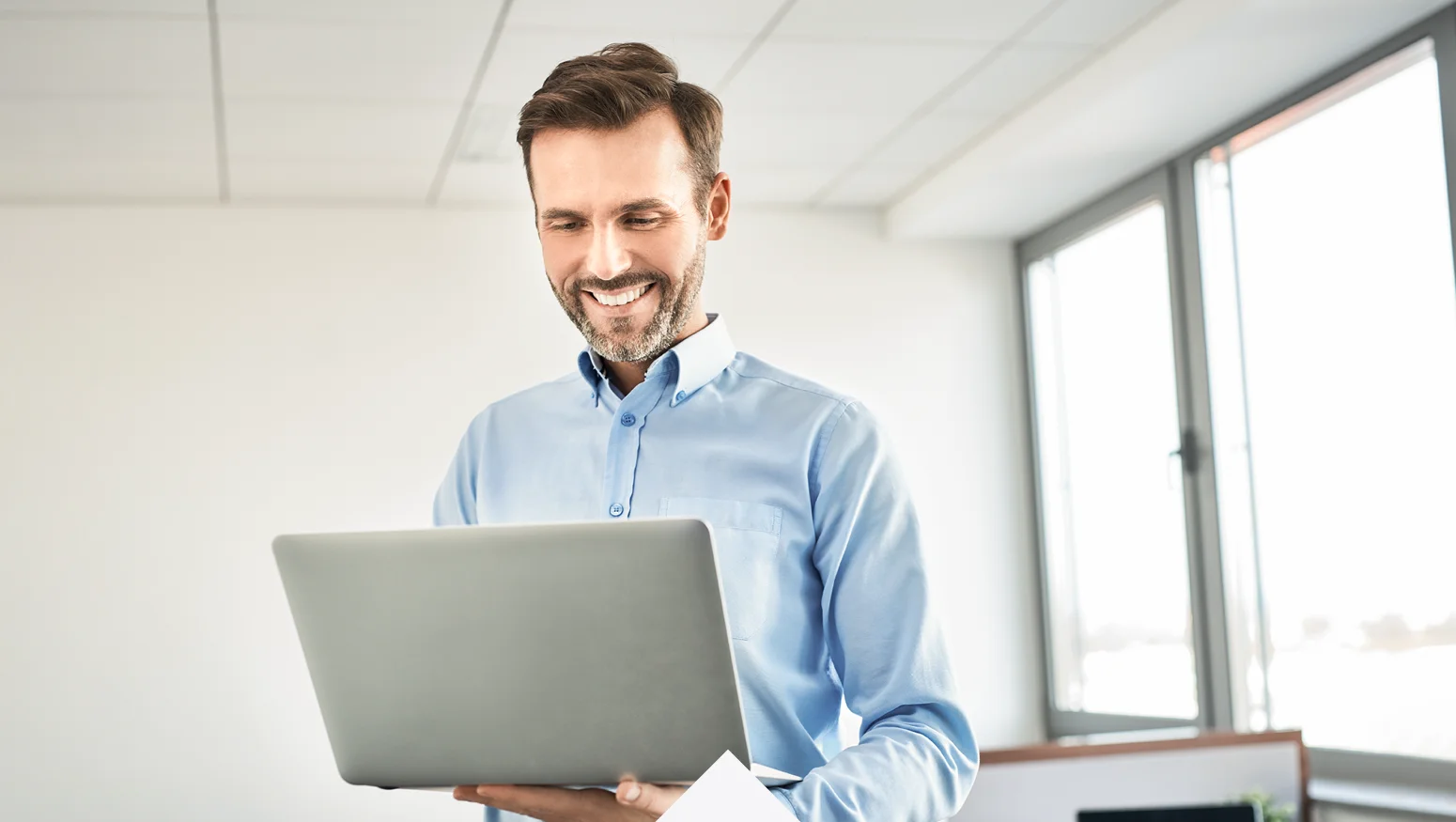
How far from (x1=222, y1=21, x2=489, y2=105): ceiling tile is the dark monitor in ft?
7.26

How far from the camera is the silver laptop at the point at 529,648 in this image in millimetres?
913

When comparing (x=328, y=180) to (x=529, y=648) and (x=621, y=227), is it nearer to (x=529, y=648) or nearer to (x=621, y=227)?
(x=621, y=227)

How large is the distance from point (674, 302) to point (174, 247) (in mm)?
3848

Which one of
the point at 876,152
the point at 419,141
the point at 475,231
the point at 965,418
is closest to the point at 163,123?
the point at 419,141

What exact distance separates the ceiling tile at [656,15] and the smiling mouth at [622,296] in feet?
7.10

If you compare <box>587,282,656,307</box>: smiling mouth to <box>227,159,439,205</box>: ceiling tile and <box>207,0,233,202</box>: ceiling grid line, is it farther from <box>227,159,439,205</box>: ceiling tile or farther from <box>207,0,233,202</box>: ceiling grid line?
<box>227,159,439,205</box>: ceiling tile

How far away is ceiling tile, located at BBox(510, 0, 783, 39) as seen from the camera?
10.6 ft

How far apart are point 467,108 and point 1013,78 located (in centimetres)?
149

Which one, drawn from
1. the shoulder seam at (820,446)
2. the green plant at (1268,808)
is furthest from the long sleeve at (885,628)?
the green plant at (1268,808)

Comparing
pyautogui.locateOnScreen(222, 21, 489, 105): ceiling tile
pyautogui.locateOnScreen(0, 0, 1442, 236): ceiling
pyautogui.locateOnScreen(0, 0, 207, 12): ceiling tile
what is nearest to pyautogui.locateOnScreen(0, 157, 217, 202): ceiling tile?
pyautogui.locateOnScreen(0, 0, 1442, 236): ceiling

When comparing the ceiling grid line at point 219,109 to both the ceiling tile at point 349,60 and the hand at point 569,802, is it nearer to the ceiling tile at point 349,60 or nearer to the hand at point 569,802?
the ceiling tile at point 349,60

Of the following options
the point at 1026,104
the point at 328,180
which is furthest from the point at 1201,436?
the point at 328,180

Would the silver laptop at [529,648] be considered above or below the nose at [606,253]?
below

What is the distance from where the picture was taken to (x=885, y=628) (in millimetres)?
1177
